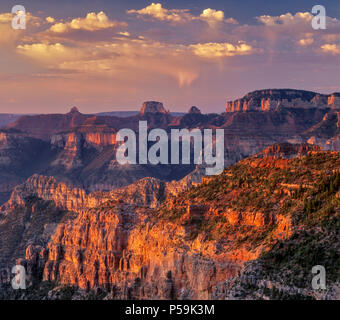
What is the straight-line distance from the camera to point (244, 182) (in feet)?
301

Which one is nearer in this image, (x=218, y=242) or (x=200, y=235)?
(x=218, y=242)

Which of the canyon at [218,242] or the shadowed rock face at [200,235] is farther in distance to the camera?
the shadowed rock face at [200,235]

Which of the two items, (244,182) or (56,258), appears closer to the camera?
(244,182)

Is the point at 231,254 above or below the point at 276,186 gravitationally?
below

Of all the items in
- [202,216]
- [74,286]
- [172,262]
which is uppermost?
[202,216]

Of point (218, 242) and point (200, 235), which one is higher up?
point (200, 235)

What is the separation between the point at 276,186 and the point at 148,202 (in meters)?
96.8

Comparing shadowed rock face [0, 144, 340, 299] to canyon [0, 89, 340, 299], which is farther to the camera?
shadowed rock face [0, 144, 340, 299]

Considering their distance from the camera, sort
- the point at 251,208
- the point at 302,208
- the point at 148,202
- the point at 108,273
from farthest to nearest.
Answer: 1. the point at 148,202
2. the point at 108,273
3. the point at 251,208
4. the point at 302,208

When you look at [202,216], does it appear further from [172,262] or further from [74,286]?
[74,286]
